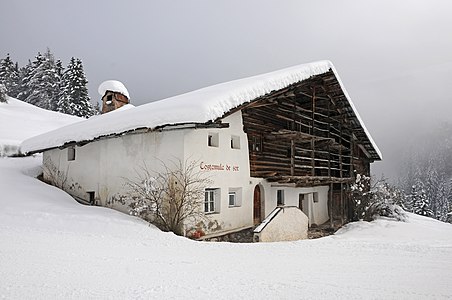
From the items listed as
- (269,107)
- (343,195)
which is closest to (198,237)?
(269,107)

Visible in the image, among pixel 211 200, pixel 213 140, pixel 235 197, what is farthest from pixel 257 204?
pixel 213 140

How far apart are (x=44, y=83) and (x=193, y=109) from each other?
153 feet

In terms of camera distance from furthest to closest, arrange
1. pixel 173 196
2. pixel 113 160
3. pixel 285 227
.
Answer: pixel 113 160
pixel 285 227
pixel 173 196

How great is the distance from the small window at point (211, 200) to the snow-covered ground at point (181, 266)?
9.24 feet

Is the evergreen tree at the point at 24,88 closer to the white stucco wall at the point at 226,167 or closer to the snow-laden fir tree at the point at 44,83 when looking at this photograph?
the snow-laden fir tree at the point at 44,83

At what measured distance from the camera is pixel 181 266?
21.8ft

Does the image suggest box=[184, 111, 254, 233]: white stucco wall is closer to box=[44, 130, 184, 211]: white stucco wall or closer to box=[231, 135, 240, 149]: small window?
box=[231, 135, 240, 149]: small window

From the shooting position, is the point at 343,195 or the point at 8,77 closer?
the point at 343,195

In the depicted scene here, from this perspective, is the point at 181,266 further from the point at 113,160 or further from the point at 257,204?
the point at 257,204

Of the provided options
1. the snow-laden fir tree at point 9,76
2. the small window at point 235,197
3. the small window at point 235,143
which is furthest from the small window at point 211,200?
the snow-laden fir tree at point 9,76

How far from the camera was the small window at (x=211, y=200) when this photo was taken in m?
13.4

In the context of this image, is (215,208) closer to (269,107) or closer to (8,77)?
(269,107)

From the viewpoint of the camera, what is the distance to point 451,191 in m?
85.7

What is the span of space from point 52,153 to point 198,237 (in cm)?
965
